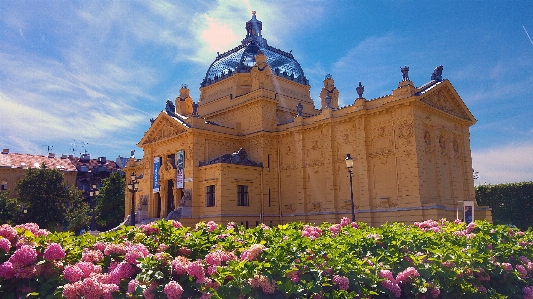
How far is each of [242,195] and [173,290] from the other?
106ft

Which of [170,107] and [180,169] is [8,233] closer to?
[180,169]

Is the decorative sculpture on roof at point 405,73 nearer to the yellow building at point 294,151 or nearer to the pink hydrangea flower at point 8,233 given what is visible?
the yellow building at point 294,151

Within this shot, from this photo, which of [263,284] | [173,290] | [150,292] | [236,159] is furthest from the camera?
[236,159]

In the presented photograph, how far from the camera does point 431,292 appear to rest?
24.8ft

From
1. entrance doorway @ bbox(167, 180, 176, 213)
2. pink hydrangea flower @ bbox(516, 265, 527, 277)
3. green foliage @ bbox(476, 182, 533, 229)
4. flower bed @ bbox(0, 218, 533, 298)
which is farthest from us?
entrance doorway @ bbox(167, 180, 176, 213)

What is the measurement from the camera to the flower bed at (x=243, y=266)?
596 cm

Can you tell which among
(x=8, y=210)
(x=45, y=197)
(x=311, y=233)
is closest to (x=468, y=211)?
(x=311, y=233)

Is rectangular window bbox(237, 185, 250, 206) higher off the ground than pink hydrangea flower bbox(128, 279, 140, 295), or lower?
higher

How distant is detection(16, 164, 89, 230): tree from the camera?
158 feet

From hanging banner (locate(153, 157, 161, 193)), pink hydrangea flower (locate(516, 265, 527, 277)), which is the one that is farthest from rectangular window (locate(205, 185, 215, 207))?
pink hydrangea flower (locate(516, 265, 527, 277))

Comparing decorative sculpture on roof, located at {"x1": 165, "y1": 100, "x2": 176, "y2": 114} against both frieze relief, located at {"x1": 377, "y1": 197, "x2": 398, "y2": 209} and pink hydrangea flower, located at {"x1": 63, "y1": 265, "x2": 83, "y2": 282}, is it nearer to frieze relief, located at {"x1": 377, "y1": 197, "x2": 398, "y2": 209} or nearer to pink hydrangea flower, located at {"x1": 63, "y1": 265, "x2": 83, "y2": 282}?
frieze relief, located at {"x1": 377, "y1": 197, "x2": 398, "y2": 209}

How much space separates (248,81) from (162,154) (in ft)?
34.8

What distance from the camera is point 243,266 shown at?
6.23 metres

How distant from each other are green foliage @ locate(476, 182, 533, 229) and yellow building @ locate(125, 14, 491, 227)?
9.37 m
